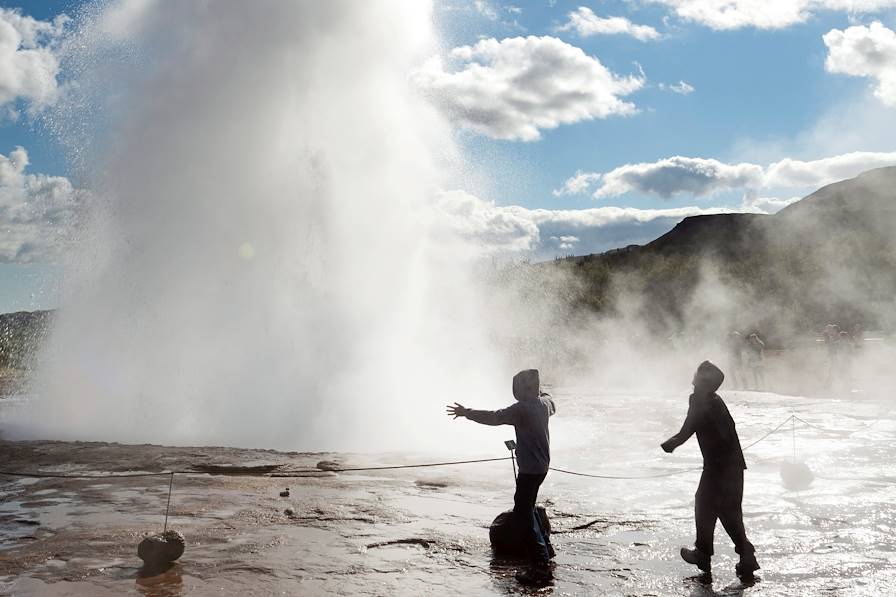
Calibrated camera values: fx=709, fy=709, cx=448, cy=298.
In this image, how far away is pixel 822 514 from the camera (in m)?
7.35

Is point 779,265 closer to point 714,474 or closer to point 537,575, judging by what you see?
point 714,474

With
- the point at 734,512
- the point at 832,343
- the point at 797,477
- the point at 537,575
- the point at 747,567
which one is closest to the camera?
the point at 747,567

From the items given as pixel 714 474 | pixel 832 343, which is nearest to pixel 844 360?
pixel 832 343

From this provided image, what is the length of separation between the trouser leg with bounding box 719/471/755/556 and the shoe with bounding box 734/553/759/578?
0.04m

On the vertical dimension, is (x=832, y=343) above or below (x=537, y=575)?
above

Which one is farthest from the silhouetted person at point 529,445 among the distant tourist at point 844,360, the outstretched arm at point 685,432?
the distant tourist at point 844,360

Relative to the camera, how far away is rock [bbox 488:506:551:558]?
5.96m

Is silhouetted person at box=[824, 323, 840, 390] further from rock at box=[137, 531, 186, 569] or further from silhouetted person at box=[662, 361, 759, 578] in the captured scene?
rock at box=[137, 531, 186, 569]

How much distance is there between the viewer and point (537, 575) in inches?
220

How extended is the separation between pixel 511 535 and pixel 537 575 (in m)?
0.54

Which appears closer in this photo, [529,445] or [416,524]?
[529,445]

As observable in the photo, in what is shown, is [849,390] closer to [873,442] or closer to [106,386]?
[873,442]

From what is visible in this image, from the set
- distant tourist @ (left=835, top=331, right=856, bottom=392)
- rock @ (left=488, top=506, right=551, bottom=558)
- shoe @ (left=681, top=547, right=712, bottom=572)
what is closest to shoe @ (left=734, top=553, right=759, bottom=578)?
shoe @ (left=681, top=547, right=712, bottom=572)

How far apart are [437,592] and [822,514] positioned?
448cm
